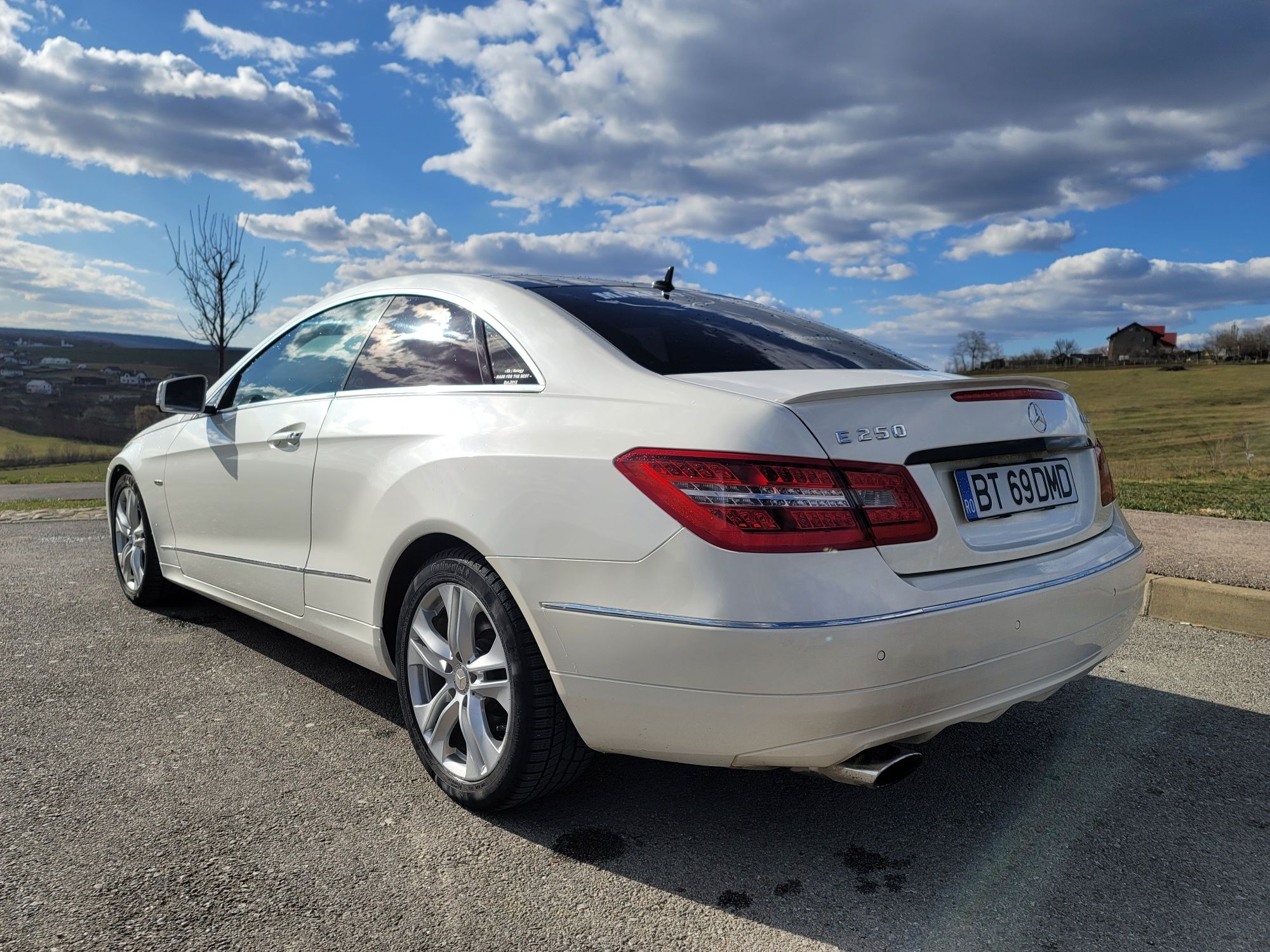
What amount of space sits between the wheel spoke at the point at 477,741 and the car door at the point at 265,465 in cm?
104

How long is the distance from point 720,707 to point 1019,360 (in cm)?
4535

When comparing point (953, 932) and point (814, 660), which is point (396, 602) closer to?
point (814, 660)

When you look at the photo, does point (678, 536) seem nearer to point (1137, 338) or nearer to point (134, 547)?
point (134, 547)

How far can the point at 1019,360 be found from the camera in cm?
4338

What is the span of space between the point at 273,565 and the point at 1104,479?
294 cm

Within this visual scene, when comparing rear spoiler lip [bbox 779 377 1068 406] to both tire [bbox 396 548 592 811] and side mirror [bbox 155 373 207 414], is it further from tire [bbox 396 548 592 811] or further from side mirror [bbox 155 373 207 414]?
side mirror [bbox 155 373 207 414]

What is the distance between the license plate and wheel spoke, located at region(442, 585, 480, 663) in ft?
4.43

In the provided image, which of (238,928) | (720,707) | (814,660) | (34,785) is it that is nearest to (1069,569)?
(814,660)

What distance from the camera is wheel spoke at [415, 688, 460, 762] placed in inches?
107

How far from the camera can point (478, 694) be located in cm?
261

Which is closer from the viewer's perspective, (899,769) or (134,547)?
(899,769)

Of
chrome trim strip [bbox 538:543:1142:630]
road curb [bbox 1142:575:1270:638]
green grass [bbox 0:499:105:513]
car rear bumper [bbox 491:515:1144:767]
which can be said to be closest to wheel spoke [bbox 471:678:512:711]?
car rear bumper [bbox 491:515:1144:767]

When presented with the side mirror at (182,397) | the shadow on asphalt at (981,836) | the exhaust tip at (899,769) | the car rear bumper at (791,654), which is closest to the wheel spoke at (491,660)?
the car rear bumper at (791,654)

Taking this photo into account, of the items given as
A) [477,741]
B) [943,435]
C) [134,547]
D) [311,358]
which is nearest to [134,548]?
[134,547]
